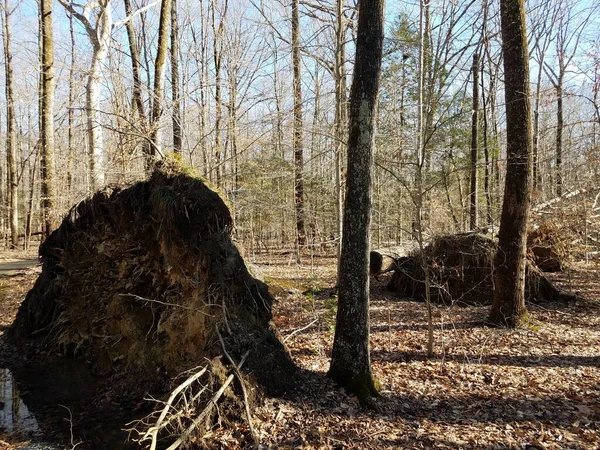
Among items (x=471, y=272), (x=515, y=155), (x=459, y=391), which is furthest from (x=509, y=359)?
(x=471, y=272)

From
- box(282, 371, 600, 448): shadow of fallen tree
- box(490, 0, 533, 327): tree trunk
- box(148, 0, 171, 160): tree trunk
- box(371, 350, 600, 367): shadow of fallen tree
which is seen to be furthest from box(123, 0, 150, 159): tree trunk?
box(490, 0, 533, 327): tree trunk

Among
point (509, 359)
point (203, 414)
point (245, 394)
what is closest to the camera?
point (203, 414)

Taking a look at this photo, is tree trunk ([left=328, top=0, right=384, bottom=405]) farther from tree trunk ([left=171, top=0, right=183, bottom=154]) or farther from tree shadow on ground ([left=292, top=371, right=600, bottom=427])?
tree trunk ([left=171, top=0, right=183, bottom=154])

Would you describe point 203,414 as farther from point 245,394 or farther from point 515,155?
point 515,155

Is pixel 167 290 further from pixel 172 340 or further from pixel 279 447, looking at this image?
pixel 279 447

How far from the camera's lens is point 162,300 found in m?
6.41

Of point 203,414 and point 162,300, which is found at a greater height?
point 162,300

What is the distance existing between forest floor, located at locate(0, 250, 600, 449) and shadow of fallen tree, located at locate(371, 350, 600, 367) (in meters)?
0.02

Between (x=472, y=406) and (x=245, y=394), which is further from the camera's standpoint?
(x=472, y=406)

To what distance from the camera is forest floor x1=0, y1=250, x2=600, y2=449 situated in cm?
403

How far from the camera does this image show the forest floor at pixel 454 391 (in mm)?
4027

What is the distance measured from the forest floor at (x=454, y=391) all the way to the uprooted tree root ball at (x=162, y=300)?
575mm

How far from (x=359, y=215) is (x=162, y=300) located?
12.1ft

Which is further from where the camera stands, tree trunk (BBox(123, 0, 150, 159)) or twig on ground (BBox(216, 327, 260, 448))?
tree trunk (BBox(123, 0, 150, 159))
